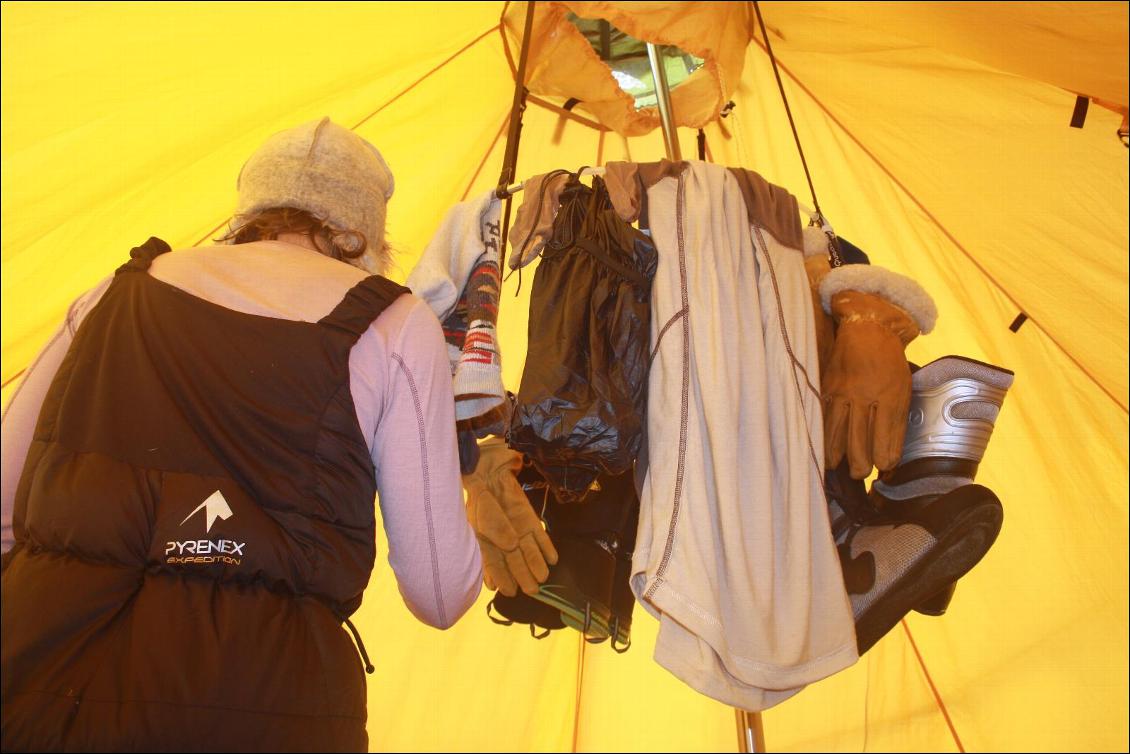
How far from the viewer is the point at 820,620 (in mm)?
1363

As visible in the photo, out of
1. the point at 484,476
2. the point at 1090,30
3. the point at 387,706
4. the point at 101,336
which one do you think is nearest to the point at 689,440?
the point at 484,476

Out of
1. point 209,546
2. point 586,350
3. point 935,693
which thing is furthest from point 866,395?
point 935,693

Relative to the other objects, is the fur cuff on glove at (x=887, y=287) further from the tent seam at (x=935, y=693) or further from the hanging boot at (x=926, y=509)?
the tent seam at (x=935, y=693)

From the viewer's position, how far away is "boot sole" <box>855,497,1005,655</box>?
1.42 meters

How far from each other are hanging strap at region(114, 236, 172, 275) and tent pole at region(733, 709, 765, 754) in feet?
4.71

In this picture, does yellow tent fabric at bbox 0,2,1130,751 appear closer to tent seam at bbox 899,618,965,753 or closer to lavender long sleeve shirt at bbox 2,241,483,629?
tent seam at bbox 899,618,965,753

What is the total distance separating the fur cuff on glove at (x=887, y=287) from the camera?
5.30 ft

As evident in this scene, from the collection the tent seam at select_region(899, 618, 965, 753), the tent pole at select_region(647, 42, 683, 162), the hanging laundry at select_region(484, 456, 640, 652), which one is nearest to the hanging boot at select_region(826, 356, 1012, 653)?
the hanging laundry at select_region(484, 456, 640, 652)

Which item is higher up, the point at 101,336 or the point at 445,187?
the point at 101,336

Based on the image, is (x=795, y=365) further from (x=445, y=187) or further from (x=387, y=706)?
(x=387, y=706)

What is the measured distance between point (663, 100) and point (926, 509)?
1.08 metres

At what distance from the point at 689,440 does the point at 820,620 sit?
31cm

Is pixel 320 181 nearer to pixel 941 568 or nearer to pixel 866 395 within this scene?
pixel 866 395

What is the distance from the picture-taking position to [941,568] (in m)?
1.43
